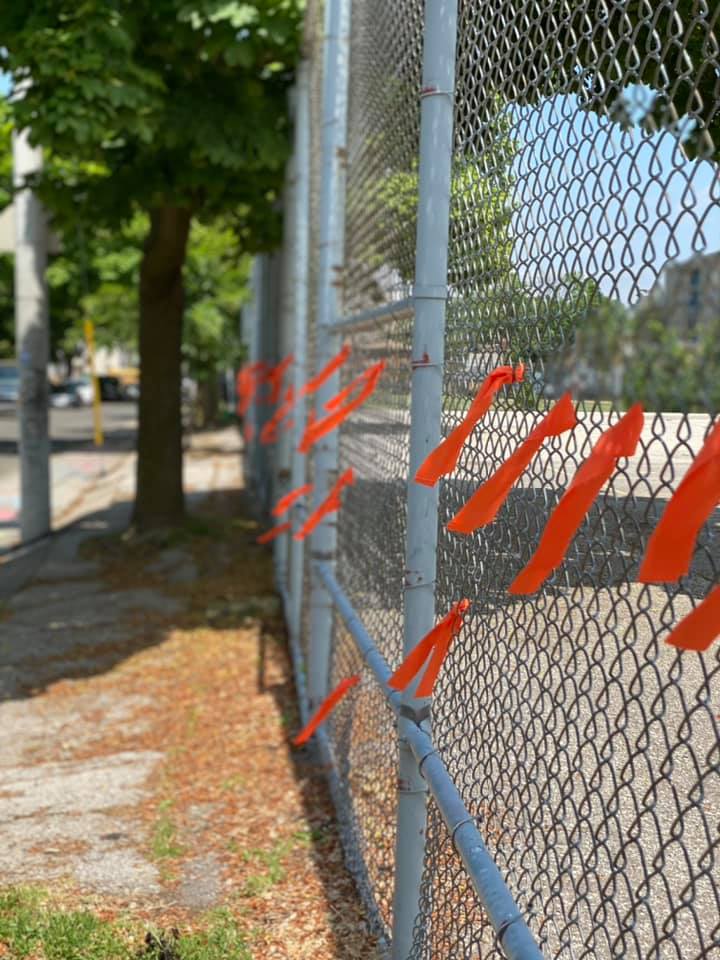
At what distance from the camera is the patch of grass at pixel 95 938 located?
338cm

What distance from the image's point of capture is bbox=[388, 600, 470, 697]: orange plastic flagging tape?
251 cm

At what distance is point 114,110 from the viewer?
6613 millimetres

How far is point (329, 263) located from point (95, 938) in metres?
2.94

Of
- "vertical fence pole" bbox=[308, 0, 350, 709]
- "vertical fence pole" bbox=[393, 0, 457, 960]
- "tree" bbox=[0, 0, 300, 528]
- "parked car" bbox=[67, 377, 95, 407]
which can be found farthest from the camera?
"parked car" bbox=[67, 377, 95, 407]

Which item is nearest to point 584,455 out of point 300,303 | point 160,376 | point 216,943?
point 216,943

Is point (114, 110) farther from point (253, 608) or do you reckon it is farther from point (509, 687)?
point (509, 687)

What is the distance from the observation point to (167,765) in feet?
17.7

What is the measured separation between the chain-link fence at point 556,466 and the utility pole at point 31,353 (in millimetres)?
9044

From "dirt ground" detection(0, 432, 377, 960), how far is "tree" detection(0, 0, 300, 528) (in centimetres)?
229

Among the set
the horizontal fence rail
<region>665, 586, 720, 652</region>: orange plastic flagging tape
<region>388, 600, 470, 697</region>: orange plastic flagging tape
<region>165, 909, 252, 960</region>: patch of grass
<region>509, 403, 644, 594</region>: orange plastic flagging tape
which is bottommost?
<region>165, 909, 252, 960</region>: patch of grass

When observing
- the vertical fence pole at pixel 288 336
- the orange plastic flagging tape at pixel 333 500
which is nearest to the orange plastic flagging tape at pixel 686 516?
the orange plastic flagging tape at pixel 333 500

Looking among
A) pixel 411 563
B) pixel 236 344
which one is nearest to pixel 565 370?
pixel 411 563

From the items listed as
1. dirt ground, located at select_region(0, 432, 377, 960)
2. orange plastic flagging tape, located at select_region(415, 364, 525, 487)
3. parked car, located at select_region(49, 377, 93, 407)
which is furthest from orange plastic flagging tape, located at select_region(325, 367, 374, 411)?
parked car, located at select_region(49, 377, 93, 407)

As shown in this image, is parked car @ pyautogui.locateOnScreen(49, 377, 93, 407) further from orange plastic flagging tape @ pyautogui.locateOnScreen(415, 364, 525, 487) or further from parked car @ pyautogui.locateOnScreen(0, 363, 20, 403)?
orange plastic flagging tape @ pyautogui.locateOnScreen(415, 364, 525, 487)
